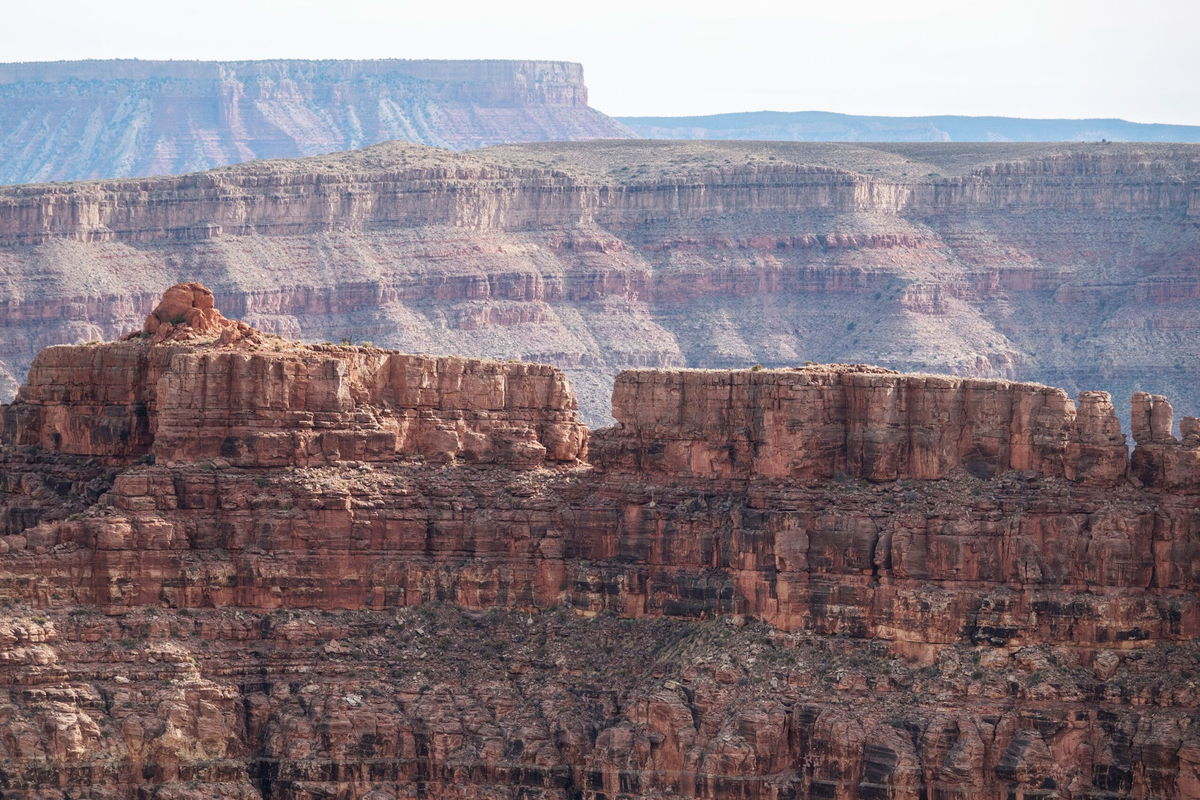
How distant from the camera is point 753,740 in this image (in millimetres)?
90750

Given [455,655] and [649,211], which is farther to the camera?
[649,211]

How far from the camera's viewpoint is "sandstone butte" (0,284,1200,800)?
9056 centimetres

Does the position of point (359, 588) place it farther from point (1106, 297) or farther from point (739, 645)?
point (1106, 297)

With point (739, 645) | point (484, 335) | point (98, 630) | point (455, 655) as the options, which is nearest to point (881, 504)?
point (739, 645)

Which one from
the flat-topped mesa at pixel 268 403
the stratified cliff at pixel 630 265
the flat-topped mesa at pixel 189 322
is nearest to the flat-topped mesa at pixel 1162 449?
the flat-topped mesa at pixel 268 403

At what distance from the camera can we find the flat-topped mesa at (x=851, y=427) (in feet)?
309

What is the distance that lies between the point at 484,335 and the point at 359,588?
85.8 m

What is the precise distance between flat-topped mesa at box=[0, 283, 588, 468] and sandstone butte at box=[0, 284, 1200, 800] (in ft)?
0.30

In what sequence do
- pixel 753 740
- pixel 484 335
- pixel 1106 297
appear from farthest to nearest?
pixel 1106 297, pixel 484 335, pixel 753 740

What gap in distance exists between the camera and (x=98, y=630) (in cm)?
9325

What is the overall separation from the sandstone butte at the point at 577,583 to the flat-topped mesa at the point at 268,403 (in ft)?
0.30

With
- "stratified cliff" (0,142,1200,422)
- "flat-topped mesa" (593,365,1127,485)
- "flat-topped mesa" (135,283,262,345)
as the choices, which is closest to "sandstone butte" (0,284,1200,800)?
"flat-topped mesa" (593,365,1127,485)

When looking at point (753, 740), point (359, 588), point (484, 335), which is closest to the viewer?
point (753, 740)

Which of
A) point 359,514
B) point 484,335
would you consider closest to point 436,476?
point 359,514
